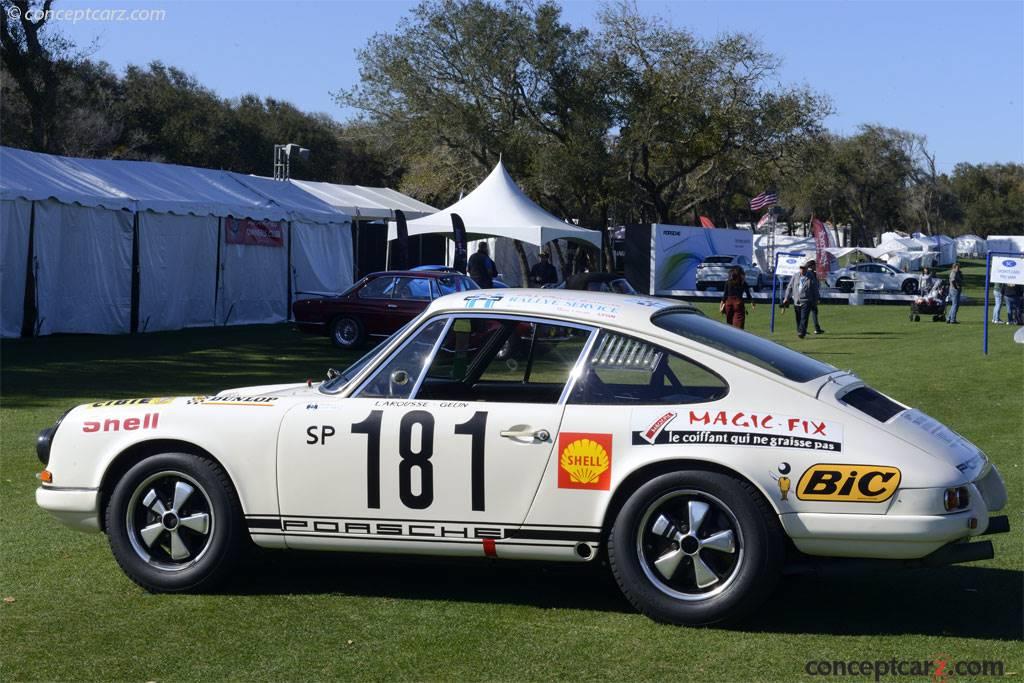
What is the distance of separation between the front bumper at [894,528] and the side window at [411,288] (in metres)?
18.4

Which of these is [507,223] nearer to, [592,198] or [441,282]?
[441,282]

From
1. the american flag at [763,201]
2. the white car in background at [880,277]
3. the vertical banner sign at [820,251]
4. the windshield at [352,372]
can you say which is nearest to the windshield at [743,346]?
the windshield at [352,372]

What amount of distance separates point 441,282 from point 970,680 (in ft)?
62.7

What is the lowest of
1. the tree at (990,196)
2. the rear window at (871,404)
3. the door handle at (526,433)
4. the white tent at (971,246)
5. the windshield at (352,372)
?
the door handle at (526,433)

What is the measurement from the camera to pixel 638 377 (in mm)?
5402

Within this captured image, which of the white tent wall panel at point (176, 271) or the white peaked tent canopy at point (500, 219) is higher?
the white peaked tent canopy at point (500, 219)

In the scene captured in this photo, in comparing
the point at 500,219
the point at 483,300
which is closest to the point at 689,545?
the point at 483,300

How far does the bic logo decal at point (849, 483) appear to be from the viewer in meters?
4.88

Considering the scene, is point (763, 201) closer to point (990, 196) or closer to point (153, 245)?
point (153, 245)

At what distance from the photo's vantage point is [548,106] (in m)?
50.0

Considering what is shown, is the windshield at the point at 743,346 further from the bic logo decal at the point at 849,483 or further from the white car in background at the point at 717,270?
the white car in background at the point at 717,270

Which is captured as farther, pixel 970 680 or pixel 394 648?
pixel 394 648

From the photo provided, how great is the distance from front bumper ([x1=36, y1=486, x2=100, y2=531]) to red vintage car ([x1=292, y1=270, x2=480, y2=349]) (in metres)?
17.1

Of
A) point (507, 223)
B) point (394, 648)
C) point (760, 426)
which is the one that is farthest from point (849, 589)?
point (507, 223)
